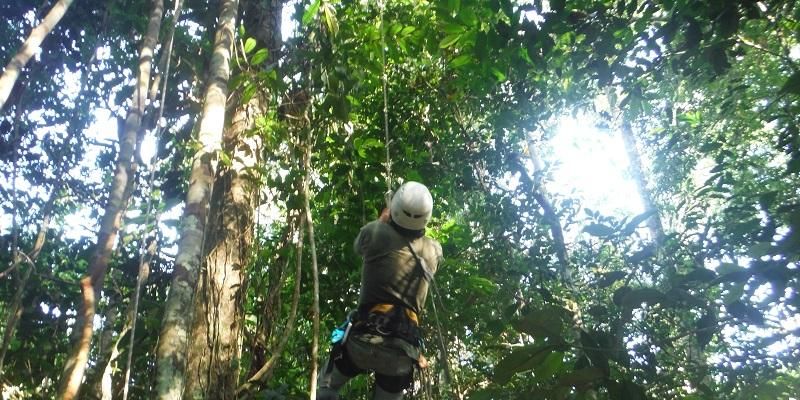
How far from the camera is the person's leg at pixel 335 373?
3145 millimetres

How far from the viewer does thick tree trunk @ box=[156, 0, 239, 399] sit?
260 cm

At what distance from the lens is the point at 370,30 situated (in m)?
4.09

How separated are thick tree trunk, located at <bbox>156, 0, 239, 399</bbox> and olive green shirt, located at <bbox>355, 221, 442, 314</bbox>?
2.93 feet

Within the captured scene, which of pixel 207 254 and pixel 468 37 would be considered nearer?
pixel 468 37

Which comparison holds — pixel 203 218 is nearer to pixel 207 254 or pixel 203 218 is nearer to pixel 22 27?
pixel 207 254

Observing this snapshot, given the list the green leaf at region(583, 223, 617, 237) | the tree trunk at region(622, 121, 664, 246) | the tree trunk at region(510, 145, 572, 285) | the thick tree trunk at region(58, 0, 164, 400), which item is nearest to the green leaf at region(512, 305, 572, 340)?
the green leaf at region(583, 223, 617, 237)

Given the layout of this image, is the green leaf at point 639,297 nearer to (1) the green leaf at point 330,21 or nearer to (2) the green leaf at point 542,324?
(2) the green leaf at point 542,324

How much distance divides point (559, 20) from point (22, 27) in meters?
6.42

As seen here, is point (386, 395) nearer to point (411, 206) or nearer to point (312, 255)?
point (312, 255)

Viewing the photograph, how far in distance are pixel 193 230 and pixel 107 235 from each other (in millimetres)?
1068

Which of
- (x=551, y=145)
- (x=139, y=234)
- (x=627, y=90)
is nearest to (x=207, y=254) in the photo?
(x=627, y=90)

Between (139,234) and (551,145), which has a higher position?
(551,145)

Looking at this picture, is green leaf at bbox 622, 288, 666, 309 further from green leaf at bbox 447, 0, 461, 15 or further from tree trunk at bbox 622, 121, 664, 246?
tree trunk at bbox 622, 121, 664, 246

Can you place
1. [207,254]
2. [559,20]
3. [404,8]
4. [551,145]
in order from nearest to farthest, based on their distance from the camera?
[559,20] < [207,254] < [404,8] < [551,145]
